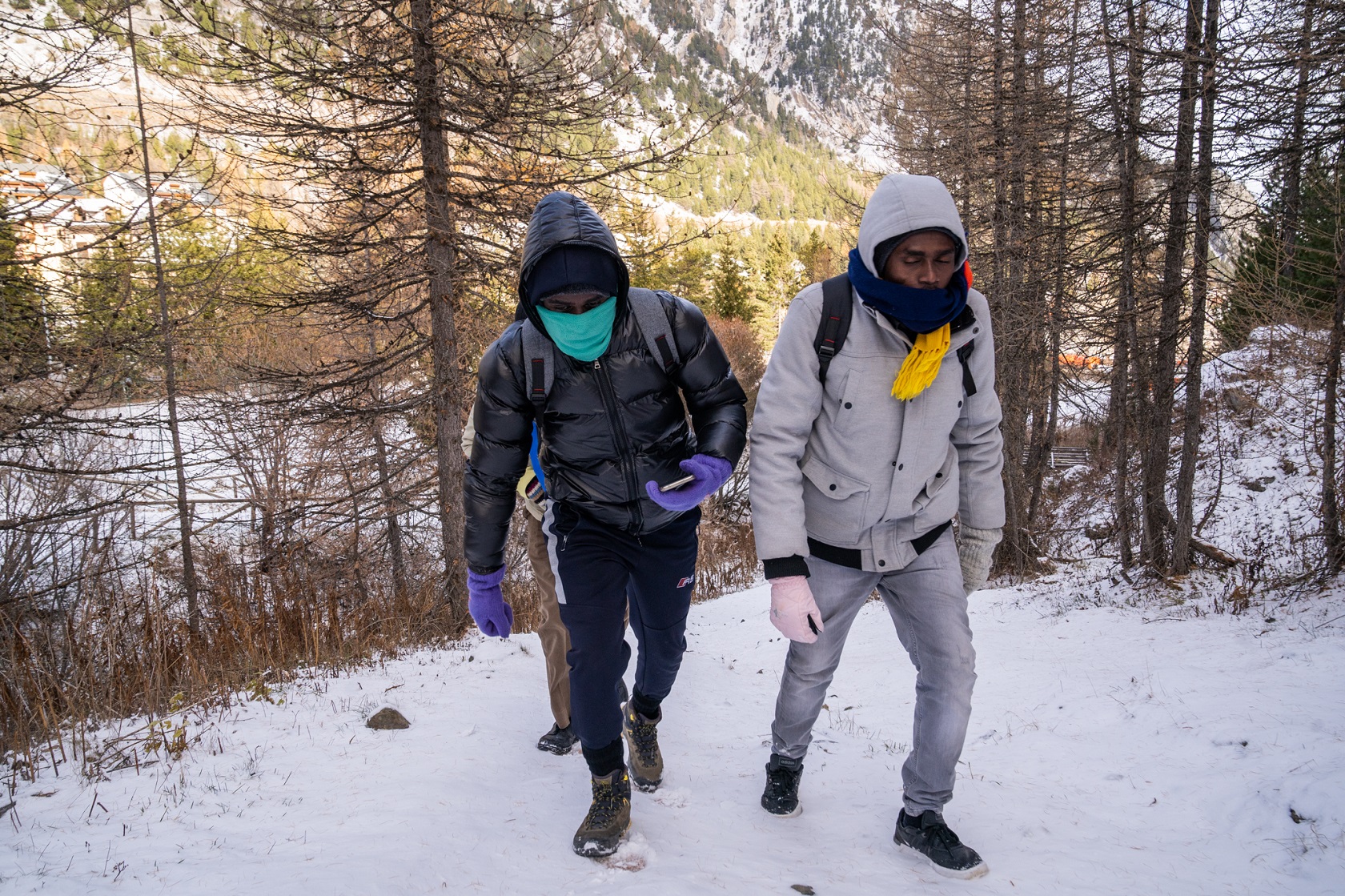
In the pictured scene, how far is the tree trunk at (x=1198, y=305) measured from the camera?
6824 millimetres

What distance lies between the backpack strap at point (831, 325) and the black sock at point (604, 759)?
161 centimetres

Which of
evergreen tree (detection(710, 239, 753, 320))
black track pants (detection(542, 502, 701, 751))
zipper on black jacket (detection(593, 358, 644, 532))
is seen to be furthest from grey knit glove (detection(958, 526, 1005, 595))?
evergreen tree (detection(710, 239, 753, 320))

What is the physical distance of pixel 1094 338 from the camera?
9.16 m

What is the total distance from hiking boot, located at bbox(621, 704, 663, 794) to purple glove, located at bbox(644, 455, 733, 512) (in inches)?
43.9

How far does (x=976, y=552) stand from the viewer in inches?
107

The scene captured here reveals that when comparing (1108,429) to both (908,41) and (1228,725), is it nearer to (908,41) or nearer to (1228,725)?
(908,41)

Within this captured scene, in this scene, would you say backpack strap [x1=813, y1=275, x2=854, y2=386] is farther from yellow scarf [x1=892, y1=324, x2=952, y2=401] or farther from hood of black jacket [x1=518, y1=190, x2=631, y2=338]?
hood of black jacket [x1=518, y1=190, x2=631, y2=338]

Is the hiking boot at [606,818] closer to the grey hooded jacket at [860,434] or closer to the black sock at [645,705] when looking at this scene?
the black sock at [645,705]

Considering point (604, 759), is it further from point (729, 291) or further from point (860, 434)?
point (729, 291)

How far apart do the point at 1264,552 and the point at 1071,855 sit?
24.5 ft

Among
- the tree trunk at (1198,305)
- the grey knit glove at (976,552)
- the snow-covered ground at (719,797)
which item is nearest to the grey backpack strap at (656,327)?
the grey knit glove at (976,552)

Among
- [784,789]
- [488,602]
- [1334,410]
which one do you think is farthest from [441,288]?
[1334,410]

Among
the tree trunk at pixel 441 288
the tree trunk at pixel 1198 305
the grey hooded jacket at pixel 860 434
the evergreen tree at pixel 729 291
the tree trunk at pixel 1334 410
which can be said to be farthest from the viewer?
the evergreen tree at pixel 729 291

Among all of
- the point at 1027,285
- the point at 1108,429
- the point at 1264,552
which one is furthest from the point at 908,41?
the point at 1264,552
